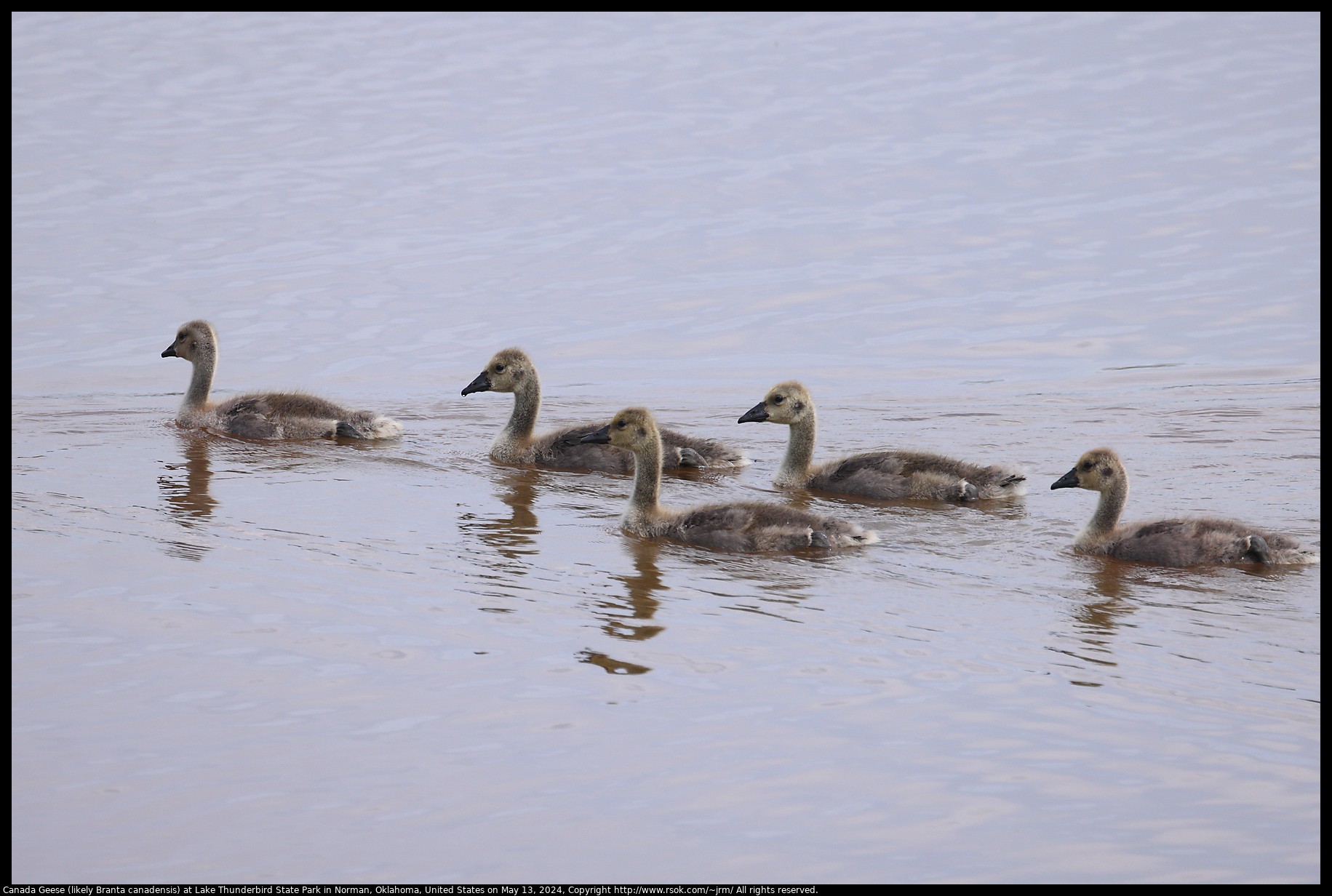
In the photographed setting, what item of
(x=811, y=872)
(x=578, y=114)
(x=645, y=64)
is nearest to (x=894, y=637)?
(x=811, y=872)

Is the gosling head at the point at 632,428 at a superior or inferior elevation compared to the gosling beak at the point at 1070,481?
superior

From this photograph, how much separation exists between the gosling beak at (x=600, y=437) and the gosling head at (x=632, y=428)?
0.04m

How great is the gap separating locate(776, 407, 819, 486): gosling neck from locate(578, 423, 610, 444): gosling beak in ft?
5.61

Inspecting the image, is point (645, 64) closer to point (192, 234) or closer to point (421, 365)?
point (192, 234)

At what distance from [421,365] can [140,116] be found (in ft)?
50.5

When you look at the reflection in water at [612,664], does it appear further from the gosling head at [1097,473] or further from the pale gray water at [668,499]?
the gosling head at [1097,473]

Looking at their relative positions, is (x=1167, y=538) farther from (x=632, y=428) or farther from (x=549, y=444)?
(x=549, y=444)

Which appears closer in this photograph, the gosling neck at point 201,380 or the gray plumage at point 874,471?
the gray plumage at point 874,471

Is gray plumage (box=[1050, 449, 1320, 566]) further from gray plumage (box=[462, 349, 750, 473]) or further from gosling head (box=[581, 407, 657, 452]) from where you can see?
gray plumage (box=[462, 349, 750, 473])

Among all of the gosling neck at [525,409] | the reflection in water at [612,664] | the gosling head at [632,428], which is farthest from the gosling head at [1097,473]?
the gosling neck at [525,409]

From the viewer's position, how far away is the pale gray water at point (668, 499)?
252 inches

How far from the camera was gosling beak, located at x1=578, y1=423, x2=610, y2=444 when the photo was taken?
1124 cm

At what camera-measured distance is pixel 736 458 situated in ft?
43.2

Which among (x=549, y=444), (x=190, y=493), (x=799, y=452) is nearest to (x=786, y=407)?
(x=799, y=452)
